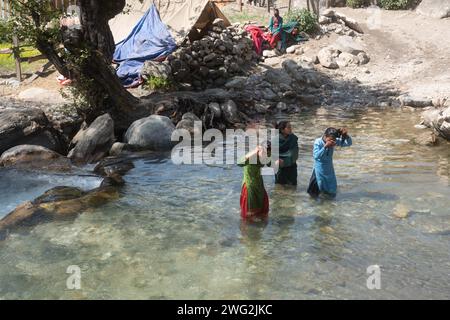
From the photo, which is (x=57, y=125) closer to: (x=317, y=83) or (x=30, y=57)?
(x=30, y=57)

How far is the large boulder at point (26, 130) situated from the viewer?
11023mm

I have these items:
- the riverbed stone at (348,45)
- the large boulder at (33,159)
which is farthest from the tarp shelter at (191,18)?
the large boulder at (33,159)

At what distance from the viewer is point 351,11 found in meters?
24.7

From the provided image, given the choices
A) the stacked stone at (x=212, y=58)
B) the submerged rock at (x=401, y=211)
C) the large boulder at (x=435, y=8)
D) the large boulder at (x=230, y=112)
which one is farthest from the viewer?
the large boulder at (x=435, y=8)

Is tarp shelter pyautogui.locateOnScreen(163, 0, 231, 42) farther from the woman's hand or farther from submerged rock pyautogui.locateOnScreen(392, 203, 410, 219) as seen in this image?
submerged rock pyautogui.locateOnScreen(392, 203, 410, 219)

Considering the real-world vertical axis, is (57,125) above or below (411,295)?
above

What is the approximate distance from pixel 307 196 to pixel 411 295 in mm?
3160

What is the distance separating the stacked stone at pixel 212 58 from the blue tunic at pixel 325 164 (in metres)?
9.79

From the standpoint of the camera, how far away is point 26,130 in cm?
1123

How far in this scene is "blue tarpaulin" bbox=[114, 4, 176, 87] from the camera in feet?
53.5

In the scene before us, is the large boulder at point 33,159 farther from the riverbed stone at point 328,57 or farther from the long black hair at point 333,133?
the riverbed stone at point 328,57
